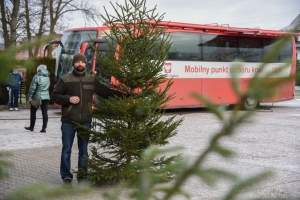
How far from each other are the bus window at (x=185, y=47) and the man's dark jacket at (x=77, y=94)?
1289cm

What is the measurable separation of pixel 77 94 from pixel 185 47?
13.6 metres

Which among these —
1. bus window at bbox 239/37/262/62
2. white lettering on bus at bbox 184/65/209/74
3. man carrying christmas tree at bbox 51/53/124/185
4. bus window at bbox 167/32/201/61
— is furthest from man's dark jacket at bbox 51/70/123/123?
bus window at bbox 239/37/262/62

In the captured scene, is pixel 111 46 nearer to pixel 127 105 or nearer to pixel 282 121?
pixel 127 105

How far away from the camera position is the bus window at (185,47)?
20.2m

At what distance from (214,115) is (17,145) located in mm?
11143

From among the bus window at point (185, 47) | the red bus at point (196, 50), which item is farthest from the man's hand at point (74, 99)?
the bus window at point (185, 47)

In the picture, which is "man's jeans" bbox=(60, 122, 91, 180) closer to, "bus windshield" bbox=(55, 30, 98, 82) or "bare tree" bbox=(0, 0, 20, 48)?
"bus windshield" bbox=(55, 30, 98, 82)

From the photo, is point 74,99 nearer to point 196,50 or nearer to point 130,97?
point 130,97

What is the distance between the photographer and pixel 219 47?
21.6 m

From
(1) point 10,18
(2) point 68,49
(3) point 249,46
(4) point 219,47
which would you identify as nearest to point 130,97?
(2) point 68,49

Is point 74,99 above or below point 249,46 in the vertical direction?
below

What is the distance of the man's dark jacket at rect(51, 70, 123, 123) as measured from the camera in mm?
7227

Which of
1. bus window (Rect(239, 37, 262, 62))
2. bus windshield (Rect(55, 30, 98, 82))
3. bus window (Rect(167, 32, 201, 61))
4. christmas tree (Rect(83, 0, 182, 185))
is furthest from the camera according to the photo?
bus window (Rect(239, 37, 262, 62))

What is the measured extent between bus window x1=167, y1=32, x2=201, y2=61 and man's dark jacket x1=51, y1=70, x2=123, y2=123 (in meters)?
12.9
